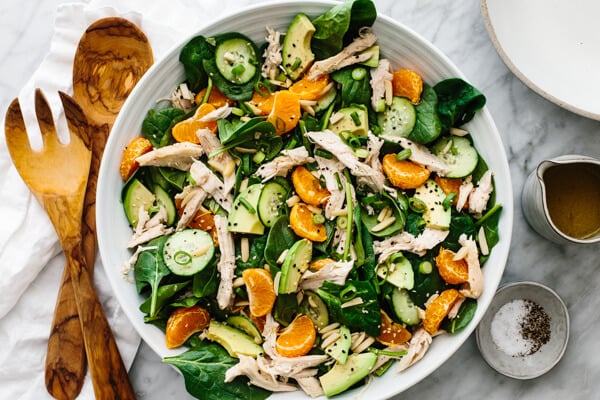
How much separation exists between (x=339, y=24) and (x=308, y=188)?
72 cm

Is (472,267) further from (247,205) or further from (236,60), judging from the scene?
(236,60)

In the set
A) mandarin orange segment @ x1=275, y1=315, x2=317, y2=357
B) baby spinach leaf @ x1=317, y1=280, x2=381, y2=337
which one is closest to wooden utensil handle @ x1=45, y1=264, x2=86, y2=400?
mandarin orange segment @ x1=275, y1=315, x2=317, y2=357

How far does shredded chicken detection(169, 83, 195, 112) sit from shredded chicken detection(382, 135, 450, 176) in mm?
893

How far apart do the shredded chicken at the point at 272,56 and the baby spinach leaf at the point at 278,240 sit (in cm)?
66

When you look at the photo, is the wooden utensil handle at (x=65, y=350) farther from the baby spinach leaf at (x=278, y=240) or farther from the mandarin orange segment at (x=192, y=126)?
the baby spinach leaf at (x=278, y=240)

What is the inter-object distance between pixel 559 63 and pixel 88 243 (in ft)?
8.38

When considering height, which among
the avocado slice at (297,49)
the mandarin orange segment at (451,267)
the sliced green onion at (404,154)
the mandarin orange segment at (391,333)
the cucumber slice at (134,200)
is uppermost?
the avocado slice at (297,49)

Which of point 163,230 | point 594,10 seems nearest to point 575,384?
point 594,10

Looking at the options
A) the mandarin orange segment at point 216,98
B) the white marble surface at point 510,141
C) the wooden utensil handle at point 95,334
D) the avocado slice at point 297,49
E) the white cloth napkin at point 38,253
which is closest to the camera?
the avocado slice at point 297,49

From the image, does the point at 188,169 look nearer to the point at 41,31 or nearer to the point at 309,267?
the point at 309,267

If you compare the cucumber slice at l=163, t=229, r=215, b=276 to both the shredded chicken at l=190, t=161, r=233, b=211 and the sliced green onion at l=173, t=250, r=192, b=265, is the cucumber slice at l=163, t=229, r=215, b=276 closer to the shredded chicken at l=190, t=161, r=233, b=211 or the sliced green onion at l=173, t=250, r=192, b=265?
the sliced green onion at l=173, t=250, r=192, b=265

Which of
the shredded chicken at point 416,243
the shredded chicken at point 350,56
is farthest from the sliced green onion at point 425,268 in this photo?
the shredded chicken at point 350,56

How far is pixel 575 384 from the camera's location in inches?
128

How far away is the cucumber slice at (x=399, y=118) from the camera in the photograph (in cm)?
273
